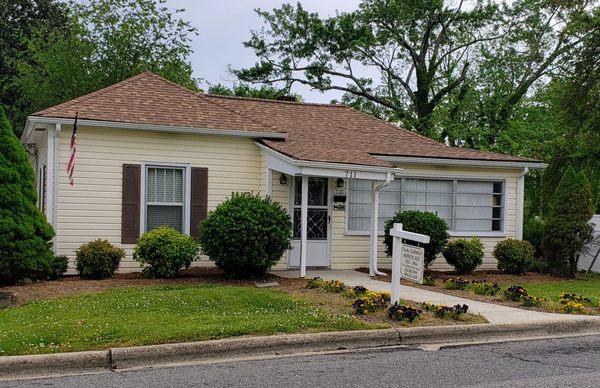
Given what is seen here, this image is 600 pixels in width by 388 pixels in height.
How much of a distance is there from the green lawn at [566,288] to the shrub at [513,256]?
955 millimetres

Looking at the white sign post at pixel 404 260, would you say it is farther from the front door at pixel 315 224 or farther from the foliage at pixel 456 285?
the front door at pixel 315 224

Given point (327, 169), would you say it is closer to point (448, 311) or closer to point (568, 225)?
point (448, 311)

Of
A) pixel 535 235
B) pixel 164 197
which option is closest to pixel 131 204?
pixel 164 197

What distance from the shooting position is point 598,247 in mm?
18125

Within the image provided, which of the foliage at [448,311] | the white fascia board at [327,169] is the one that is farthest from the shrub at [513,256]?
the foliage at [448,311]

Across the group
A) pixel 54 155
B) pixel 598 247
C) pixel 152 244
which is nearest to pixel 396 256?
pixel 152 244

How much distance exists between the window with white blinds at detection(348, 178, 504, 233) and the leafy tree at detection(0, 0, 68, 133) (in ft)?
60.3

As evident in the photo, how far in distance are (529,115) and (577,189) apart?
19.0 m

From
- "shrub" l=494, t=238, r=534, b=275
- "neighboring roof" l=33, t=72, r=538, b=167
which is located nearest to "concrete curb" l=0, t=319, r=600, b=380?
"neighboring roof" l=33, t=72, r=538, b=167

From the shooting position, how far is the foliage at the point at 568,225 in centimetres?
1616

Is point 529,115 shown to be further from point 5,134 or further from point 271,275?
point 5,134

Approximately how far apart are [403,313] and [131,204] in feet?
22.9

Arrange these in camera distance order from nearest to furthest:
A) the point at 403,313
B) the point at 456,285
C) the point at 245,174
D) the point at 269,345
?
the point at 269,345 → the point at 403,313 → the point at 456,285 → the point at 245,174

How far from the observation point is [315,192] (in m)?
15.1
